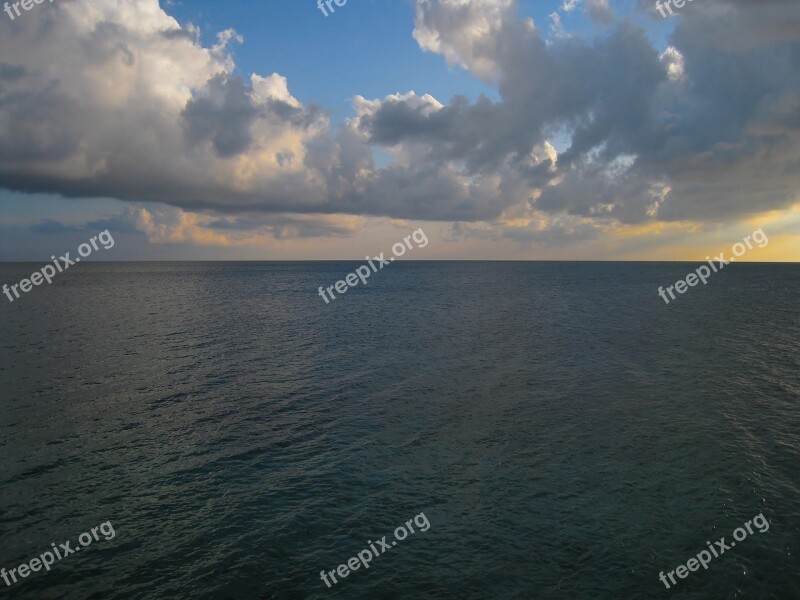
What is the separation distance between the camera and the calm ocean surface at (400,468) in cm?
1970

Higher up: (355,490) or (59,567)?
(59,567)

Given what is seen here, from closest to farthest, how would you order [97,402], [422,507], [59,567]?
[59,567]
[422,507]
[97,402]

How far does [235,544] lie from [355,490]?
6.84 m

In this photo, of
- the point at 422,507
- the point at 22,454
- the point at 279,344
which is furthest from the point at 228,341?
the point at 422,507

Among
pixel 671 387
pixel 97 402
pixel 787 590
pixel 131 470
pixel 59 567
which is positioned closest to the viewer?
pixel 787 590

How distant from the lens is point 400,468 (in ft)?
94.2

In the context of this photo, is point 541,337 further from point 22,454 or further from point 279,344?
point 22,454

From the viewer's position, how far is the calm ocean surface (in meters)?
19.7

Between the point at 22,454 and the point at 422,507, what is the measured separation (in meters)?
25.3

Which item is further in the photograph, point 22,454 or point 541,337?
point 541,337

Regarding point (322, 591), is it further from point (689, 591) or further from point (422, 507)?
point (689, 591)

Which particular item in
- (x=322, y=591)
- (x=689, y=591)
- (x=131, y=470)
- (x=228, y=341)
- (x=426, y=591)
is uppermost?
(x=228, y=341)

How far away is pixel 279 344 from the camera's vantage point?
67.2m

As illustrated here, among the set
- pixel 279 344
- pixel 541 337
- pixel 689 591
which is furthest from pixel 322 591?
pixel 541 337
